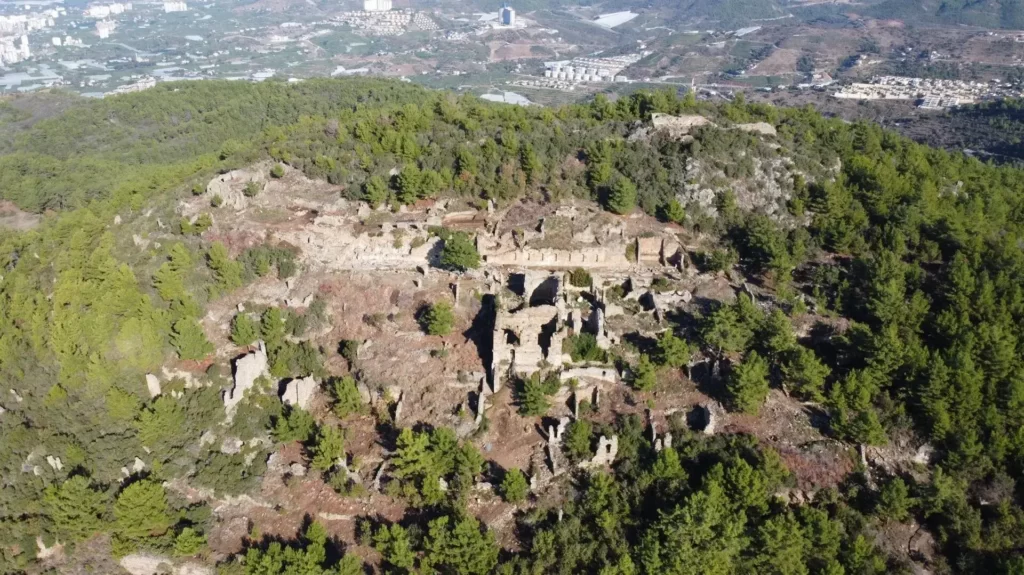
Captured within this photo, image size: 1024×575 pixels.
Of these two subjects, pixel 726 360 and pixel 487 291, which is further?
pixel 487 291

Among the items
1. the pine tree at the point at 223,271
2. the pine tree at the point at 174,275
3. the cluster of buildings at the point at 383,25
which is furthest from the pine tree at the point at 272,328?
the cluster of buildings at the point at 383,25

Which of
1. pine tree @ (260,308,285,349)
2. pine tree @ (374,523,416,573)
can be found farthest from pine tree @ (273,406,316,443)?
pine tree @ (374,523,416,573)

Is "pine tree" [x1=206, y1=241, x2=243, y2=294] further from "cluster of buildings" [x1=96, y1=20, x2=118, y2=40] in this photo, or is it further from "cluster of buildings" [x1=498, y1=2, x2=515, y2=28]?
"cluster of buildings" [x1=96, y1=20, x2=118, y2=40]

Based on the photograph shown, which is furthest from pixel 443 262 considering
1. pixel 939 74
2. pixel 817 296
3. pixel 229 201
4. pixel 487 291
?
pixel 939 74

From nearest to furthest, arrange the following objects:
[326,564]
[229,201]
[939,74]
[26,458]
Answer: [326,564] → [26,458] → [229,201] → [939,74]

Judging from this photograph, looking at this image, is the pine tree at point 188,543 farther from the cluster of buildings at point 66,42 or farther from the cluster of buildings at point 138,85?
the cluster of buildings at point 66,42

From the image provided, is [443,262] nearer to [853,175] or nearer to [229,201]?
[229,201]
